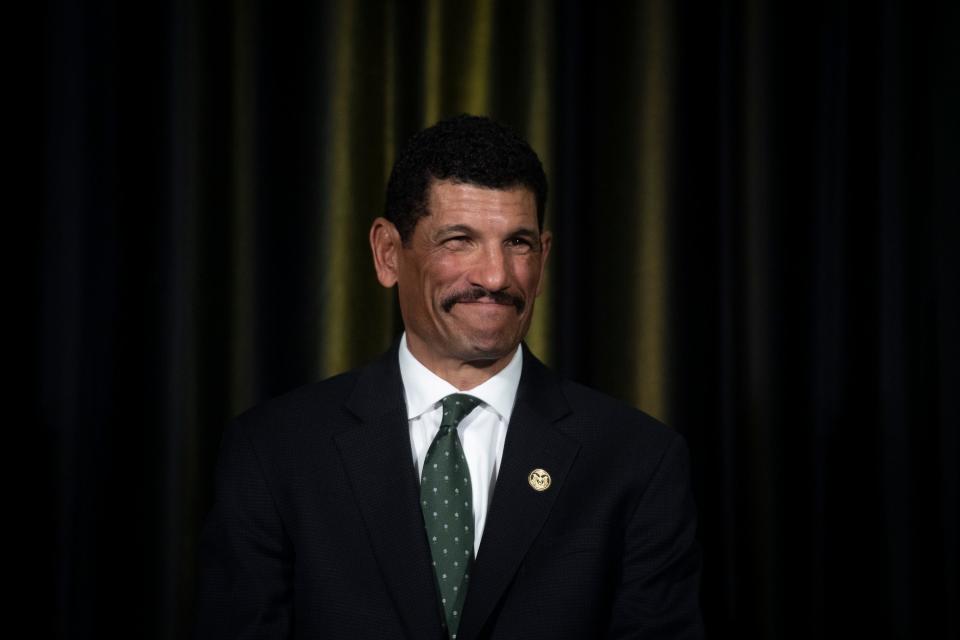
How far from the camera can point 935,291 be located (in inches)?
75.9

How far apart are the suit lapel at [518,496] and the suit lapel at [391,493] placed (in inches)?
2.5

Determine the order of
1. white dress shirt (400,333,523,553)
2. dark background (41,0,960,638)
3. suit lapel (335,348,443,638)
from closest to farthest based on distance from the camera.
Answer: suit lapel (335,348,443,638)
white dress shirt (400,333,523,553)
dark background (41,0,960,638)

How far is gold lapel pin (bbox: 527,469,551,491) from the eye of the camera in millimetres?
1356

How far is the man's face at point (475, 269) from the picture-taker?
136cm

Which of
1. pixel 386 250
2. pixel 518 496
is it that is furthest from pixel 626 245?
pixel 518 496

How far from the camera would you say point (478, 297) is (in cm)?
136

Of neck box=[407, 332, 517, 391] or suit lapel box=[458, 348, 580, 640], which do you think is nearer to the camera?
suit lapel box=[458, 348, 580, 640]

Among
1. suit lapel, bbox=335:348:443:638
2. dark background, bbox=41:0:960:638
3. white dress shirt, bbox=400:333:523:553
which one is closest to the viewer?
suit lapel, bbox=335:348:443:638

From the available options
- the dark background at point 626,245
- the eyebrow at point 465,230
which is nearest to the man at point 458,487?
the eyebrow at point 465,230

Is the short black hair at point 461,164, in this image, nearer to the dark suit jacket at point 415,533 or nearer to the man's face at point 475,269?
the man's face at point 475,269

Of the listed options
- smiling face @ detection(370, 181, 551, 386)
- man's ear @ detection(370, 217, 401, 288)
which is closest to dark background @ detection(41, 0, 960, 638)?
man's ear @ detection(370, 217, 401, 288)

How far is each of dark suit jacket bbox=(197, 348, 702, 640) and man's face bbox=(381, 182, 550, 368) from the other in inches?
4.4

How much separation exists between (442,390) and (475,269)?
7.4 inches

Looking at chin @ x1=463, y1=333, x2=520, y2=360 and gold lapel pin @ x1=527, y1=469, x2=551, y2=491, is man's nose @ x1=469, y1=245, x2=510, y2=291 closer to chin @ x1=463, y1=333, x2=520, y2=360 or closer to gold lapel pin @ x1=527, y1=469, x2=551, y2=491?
chin @ x1=463, y1=333, x2=520, y2=360
